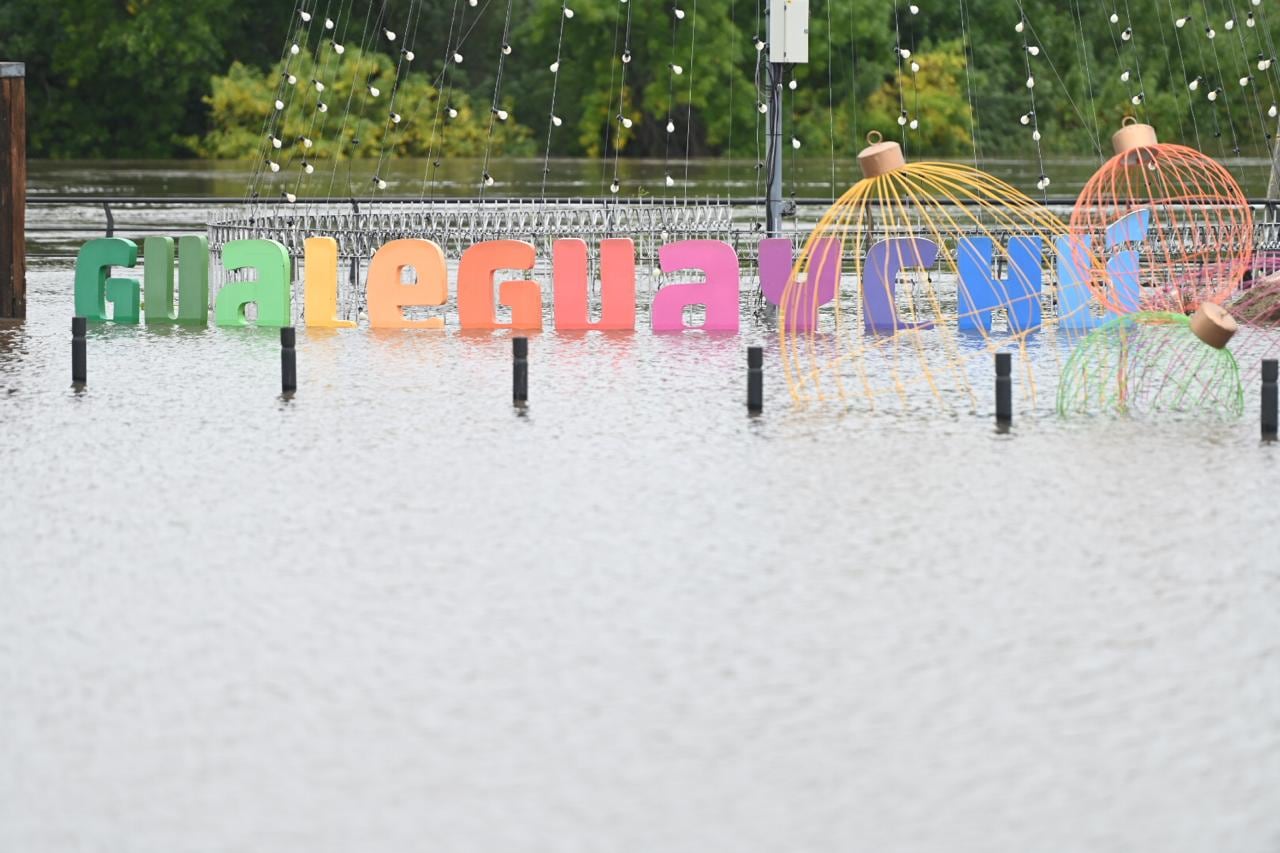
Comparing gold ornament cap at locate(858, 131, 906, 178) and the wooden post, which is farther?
the wooden post

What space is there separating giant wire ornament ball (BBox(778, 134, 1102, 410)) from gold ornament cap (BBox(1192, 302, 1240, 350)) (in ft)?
4.38

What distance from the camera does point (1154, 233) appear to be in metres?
28.2

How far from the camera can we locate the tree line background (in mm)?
69188

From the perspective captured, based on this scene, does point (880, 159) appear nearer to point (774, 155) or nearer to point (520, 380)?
point (520, 380)

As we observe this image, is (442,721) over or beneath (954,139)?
beneath

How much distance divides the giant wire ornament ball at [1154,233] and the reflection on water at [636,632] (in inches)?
90.8

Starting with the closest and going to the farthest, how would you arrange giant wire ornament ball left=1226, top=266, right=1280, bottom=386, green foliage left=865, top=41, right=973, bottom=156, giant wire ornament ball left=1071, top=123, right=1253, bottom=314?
giant wire ornament ball left=1071, top=123, right=1253, bottom=314
giant wire ornament ball left=1226, top=266, right=1280, bottom=386
green foliage left=865, top=41, right=973, bottom=156

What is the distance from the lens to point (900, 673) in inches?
332

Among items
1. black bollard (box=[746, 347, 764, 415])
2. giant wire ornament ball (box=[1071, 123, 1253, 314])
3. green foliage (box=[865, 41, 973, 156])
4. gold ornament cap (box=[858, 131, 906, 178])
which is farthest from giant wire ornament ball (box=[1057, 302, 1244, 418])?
green foliage (box=[865, 41, 973, 156])

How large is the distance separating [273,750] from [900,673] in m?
2.35

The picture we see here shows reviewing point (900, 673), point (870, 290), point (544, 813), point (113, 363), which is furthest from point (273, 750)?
point (870, 290)

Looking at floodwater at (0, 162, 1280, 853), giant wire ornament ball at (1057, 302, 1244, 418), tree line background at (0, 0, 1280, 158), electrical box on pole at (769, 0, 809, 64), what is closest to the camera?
floodwater at (0, 162, 1280, 853)

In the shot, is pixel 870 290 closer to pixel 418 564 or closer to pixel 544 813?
pixel 418 564

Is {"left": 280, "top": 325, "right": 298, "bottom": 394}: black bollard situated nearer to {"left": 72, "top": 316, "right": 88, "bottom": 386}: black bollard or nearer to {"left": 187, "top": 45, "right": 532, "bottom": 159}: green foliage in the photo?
{"left": 72, "top": 316, "right": 88, "bottom": 386}: black bollard
